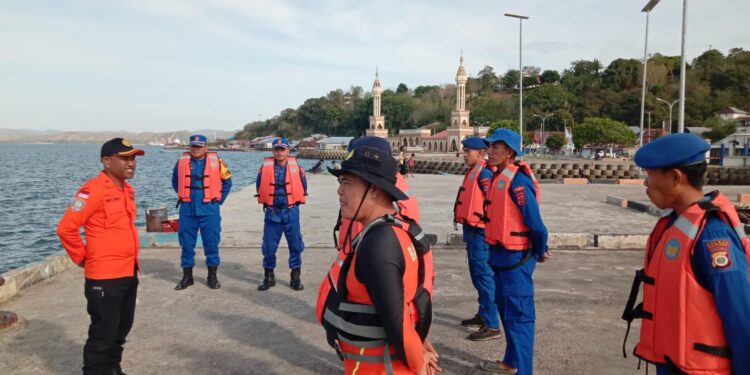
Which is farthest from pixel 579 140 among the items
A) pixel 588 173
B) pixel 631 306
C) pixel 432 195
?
pixel 631 306

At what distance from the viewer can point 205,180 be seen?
23.4ft

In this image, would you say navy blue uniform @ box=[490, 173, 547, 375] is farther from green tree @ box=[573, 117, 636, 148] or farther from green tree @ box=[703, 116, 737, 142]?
green tree @ box=[573, 117, 636, 148]

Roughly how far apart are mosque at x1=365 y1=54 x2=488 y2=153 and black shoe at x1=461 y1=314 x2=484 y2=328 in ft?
299

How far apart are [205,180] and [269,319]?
2.36 metres

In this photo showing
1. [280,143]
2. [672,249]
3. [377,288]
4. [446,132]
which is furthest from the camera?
[446,132]

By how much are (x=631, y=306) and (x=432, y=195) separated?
1749 cm

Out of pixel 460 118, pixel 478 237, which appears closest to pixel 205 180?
pixel 478 237

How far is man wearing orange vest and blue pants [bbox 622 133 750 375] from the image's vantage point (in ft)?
7.19

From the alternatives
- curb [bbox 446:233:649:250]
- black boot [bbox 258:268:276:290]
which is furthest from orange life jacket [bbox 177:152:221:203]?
curb [bbox 446:233:649:250]

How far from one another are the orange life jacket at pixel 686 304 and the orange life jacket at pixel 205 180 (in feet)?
19.7

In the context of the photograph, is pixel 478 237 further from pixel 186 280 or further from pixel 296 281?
pixel 186 280

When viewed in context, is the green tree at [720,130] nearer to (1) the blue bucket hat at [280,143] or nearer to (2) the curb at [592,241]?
(2) the curb at [592,241]

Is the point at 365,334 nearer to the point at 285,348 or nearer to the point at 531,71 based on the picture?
the point at 285,348

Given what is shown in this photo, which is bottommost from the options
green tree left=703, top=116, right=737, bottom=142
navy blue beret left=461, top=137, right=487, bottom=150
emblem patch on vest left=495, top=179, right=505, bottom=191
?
emblem patch on vest left=495, top=179, right=505, bottom=191
